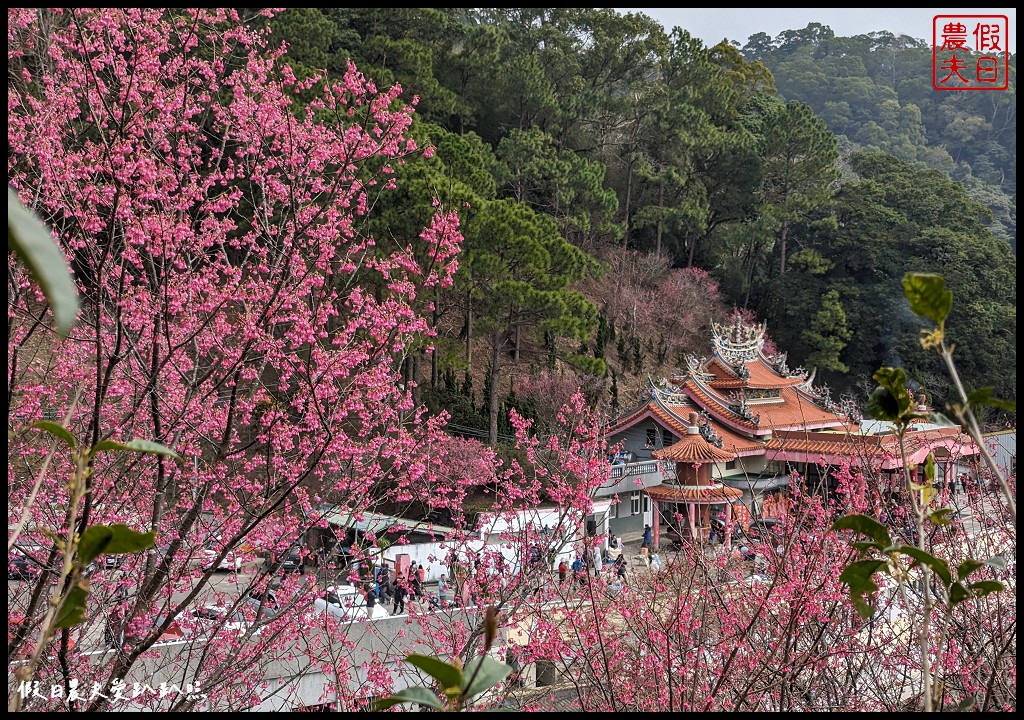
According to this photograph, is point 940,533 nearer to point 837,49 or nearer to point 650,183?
point 650,183

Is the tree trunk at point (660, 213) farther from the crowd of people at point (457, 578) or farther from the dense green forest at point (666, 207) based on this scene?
the crowd of people at point (457, 578)

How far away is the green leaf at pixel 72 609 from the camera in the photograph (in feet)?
3.62

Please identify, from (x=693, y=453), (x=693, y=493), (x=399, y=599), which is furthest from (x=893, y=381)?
(x=693, y=493)

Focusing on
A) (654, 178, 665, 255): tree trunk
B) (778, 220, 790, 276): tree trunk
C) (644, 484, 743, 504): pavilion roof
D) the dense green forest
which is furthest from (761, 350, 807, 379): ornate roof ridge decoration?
(778, 220, 790, 276): tree trunk

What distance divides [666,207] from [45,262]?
29452 millimetres

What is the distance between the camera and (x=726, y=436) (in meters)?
18.0

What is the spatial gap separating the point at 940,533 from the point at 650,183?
25.5m

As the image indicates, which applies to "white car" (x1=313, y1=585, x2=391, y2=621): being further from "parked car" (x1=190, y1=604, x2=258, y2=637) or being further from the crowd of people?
"parked car" (x1=190, y1=604, x2=258, y2=637)

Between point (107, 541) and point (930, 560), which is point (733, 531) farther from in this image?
point (107, 541)

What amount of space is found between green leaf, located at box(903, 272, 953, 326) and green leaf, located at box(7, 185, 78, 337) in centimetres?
107

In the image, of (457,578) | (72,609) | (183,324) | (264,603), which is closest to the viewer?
(72,609)

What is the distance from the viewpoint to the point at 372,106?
3.92 meters

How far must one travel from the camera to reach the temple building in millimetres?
14656

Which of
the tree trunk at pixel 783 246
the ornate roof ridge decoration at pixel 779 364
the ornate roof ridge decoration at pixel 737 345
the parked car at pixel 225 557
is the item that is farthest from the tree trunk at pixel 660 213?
the parked car at pixel 225 557
